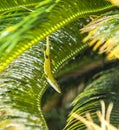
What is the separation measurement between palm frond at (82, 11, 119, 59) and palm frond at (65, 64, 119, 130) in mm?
329

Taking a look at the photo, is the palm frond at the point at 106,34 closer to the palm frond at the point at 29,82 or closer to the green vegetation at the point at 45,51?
the green vegetation at the point at 45,51

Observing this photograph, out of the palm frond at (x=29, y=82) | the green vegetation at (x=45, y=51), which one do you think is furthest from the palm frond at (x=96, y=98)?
the palm frond at (x=29, y=82)

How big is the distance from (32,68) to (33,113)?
179mm

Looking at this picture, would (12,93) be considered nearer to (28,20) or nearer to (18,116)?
(18,116)

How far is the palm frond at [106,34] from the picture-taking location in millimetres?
1230

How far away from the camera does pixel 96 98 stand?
1.69 m

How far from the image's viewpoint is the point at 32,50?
155 cm

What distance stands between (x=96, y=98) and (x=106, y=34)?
1.49 feet

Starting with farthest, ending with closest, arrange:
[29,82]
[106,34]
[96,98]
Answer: [96,98], [29,82], [106,34]

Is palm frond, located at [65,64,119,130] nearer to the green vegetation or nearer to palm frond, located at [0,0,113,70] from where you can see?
the green vegetation

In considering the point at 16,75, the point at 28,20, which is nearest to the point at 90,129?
the point at 28,20

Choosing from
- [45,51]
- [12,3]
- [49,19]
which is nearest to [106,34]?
[49,19]

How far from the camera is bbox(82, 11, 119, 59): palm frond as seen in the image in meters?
1.23

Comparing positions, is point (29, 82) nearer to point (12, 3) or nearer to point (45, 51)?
point (45, 51)
